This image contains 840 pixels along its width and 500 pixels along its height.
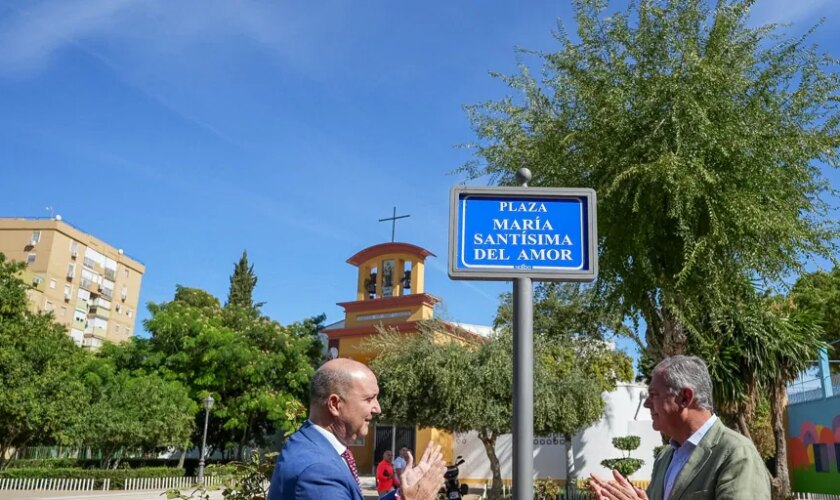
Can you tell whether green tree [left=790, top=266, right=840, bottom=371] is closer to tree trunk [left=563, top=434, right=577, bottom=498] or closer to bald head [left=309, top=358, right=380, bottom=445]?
bald head [left=309, top=358, right=380, bottom=445]

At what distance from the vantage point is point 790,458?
84.8 ft


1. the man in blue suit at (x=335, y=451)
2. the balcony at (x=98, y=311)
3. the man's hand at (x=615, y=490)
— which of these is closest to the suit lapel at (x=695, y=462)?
the man's hand at (x=615, y=490)

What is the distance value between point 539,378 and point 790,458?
12.2 meters

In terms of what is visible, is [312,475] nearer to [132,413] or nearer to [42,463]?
[132,413]

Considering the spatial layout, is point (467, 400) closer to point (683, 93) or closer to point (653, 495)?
point (683, 93)

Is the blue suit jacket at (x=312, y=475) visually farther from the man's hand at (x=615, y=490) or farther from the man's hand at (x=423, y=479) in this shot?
the man's hand at (x=615, y=490)

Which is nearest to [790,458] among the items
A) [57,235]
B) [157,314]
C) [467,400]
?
[467,400]

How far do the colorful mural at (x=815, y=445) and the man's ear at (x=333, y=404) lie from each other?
24.9m

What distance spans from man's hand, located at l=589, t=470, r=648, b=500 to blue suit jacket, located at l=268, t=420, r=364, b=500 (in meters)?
1.10

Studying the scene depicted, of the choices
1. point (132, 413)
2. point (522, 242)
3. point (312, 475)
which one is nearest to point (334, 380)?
point (312, 475)

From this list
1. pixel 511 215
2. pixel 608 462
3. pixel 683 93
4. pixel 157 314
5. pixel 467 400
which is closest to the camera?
Result: pixel 511 215

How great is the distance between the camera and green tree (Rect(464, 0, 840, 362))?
762cm

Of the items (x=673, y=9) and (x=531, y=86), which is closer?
(x=673, y=9)

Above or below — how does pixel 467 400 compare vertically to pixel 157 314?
below
